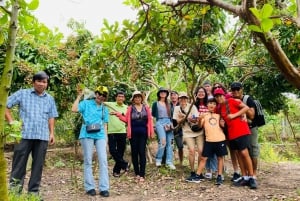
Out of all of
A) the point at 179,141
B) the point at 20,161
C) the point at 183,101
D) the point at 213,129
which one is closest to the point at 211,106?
the point at 213,129

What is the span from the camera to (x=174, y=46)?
13.3 ft

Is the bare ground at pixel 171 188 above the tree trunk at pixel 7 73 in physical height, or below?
below

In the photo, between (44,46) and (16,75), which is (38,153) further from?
(44,46)

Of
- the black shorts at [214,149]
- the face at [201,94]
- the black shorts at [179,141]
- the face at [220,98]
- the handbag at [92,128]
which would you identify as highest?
the face at [201,94]

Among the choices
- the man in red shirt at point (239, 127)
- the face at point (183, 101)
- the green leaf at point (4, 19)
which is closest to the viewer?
the green leaf at point (4, 19)

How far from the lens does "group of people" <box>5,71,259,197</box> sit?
4840 mm

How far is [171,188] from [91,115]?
1779mm

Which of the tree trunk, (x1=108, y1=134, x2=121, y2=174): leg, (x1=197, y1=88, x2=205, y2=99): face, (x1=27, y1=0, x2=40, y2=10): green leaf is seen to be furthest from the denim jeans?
(x1=27, y1=0, x2=40, y2=10): green leaf

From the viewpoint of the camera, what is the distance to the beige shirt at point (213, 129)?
6258 millimetres

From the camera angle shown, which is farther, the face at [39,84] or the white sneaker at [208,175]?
the white sneaker at [208,175]

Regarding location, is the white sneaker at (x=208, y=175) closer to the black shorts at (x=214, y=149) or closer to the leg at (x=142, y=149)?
the black shorts at (x=214, y=149)

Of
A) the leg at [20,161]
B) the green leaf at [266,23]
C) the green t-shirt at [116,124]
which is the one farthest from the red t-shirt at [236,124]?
the green leaf at [266,23]

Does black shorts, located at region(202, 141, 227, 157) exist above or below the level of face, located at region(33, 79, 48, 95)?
below

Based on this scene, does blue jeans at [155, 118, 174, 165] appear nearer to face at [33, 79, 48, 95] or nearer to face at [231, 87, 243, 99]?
face at [231, 87, 243, 99]
